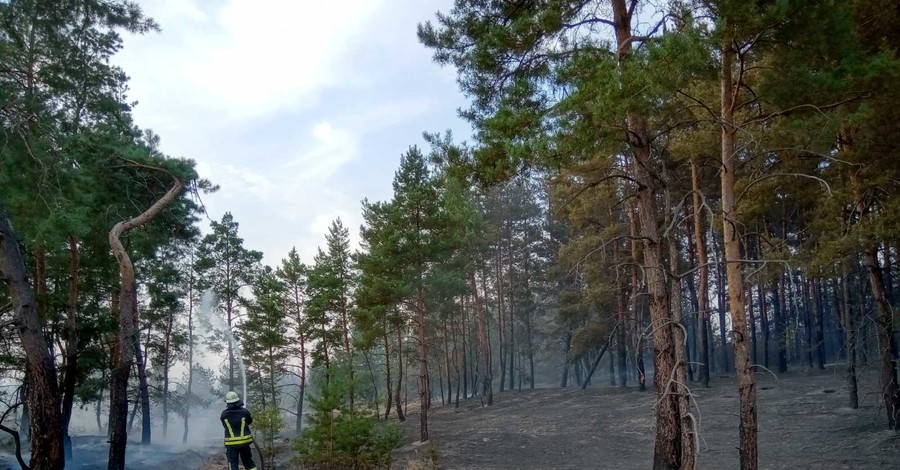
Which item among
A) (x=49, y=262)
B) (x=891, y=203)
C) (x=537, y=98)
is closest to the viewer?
(x=537, y=98)

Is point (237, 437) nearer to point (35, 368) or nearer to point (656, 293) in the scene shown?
Result: point (35, 368)

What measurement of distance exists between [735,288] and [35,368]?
389 inches

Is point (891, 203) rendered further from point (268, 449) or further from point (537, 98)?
point (268, 449)

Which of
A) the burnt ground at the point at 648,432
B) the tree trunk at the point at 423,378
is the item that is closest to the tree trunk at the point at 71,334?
the burnt ground at the point at 648,432

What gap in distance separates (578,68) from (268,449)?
1125cm

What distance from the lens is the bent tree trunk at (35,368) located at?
7.81m

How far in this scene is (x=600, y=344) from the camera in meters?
28.3

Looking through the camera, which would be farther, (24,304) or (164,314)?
(164,314)

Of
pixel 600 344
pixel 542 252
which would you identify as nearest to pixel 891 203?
pixel 600 344

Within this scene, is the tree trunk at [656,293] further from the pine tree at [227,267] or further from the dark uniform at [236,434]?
the pine tree at [227,267]

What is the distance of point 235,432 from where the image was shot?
8.71m

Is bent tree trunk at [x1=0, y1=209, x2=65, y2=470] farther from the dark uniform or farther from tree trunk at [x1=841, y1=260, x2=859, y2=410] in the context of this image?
tree trunk at [x1=841, y1=260, x2=859, y2=410]

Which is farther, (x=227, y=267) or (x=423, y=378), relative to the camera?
(x=227, y=267)

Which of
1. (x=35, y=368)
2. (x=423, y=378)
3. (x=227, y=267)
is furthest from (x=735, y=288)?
(x=227, y=267)
